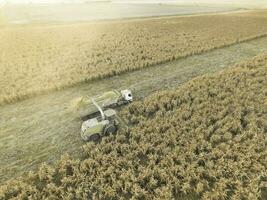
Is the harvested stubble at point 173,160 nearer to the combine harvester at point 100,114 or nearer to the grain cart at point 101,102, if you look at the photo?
the combine harvester at point 100,114

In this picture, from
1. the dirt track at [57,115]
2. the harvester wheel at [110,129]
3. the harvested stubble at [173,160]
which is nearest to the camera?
the harvested stubble at [173,160]

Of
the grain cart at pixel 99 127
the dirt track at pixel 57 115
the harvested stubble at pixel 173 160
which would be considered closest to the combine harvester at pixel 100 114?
the grain cart at pixel 99 127

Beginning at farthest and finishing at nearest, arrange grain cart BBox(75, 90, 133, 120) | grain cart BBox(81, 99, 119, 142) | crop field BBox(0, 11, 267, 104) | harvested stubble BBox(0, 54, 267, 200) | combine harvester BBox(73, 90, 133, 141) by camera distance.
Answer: crop field BBox(0, 11, 267, 104) → grain cart BBox(75, 90, 133, 120) → combine harvester BBox(73, 90, 133, 141) → grain cart BBox(81, 99, 119, 142) → harvested stubble BBox(0, 54, 267, 200)

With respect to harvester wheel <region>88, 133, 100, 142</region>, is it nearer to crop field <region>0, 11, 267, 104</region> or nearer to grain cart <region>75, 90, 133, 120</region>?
grain cart <region>75, 90, 133, 120</region>

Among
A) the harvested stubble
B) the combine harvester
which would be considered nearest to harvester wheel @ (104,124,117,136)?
the combine harvester

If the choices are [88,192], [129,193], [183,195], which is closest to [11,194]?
[88,192]

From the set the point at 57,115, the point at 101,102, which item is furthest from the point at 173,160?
the point at 57,115
